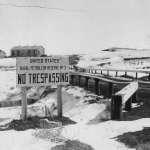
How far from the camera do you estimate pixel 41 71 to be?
32.4ft

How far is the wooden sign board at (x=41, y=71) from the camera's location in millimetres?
9703

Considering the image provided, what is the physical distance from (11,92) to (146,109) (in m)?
18.5

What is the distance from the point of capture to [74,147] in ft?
22.4

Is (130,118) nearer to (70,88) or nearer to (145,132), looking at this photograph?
(145,132)

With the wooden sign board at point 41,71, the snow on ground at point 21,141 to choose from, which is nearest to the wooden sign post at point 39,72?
the wooden sign board at point 41,71

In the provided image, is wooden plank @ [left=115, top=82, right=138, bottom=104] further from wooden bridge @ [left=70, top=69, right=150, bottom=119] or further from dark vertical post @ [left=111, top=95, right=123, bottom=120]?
dark vertical post @ [left=111, top=95, right=123, bottom=120]

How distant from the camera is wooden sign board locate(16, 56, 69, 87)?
9.70m

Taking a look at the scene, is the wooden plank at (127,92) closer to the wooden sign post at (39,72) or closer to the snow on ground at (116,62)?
the wooden sign post at (39,72)

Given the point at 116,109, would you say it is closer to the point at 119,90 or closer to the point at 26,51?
the point at 119,90

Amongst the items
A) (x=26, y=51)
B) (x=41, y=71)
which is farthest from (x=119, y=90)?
(x=26, y=51)

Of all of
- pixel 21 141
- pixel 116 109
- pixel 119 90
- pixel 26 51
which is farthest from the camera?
pixel 26 51

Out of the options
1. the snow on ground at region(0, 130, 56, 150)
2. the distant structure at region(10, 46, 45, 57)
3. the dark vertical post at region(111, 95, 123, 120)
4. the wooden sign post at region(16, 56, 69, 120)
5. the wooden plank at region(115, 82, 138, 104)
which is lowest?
the snow on ground at region(0, 130, 56, 150)

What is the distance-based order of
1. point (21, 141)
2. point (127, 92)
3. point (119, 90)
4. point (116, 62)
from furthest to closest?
point (116, 62) → point (119, 90) → point (127, 92) → point (21, 141)

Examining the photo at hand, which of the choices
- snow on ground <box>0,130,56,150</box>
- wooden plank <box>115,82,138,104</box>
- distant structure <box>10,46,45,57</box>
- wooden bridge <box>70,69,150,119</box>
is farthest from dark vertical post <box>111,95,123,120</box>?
distant structure <box>10,46,45,57</box>
